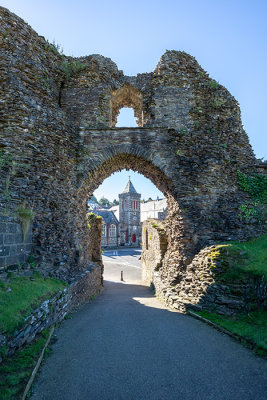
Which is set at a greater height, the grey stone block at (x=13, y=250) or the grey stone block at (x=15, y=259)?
the grey stone block at (x=13, y=250)

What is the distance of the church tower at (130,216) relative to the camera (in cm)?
5310

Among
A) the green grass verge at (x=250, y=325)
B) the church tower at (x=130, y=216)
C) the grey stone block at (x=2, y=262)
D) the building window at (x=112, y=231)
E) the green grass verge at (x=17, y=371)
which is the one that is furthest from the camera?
the church tower at (x=130, y=216)

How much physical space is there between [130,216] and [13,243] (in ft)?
158

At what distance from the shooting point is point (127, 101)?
38.2 feet

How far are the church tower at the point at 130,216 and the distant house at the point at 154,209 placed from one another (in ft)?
10.3

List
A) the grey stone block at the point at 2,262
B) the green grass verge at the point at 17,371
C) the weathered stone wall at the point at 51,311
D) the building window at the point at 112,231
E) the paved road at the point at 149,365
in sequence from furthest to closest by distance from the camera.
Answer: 1. the building window at the point at 112,231
2. the grey stone block at the point at 2,262
3. the weathered stone wall at the point at 51,311
4. the paved road at the point at 149,365
5. the green grass verge at the point at 17,371

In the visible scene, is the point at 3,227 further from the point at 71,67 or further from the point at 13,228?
the point at 71,67

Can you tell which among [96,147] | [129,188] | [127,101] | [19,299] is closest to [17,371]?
[19,299]

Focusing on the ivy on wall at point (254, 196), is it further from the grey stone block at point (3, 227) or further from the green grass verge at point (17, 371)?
the grey stone block at point (3, 227)

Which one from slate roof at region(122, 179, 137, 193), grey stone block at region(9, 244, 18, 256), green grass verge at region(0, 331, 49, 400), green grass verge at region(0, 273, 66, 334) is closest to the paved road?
green grass verge at region(0, 331, 49, 400)

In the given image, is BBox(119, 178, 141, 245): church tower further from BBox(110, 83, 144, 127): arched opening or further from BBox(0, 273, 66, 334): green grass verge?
BBox(0, 273, 66, 334): green grass verge


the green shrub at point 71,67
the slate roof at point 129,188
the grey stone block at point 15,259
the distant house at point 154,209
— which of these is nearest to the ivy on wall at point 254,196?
the grey stone block at point 15,259

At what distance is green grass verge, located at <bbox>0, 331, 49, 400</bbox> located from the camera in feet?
8.43

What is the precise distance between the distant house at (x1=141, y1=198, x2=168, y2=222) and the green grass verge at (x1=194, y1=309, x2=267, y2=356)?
140ft
